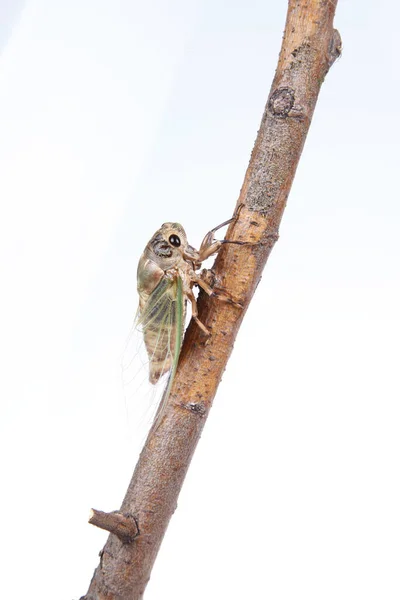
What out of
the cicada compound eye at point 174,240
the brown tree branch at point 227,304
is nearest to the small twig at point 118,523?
the brown tree branch at point 227,304

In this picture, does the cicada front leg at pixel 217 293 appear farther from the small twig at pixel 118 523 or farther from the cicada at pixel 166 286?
the small twig at pixel 118 523

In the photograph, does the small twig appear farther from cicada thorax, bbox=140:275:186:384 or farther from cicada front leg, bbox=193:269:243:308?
cicada front leg, bbox=193:269:243:308

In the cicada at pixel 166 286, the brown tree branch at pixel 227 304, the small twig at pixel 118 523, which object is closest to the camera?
the small twig at pixel 118 523

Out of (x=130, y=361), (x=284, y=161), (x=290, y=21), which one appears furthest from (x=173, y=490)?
(x=290, y=21)

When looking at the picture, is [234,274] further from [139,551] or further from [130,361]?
[139,551]

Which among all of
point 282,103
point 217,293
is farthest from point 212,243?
point 282,103
